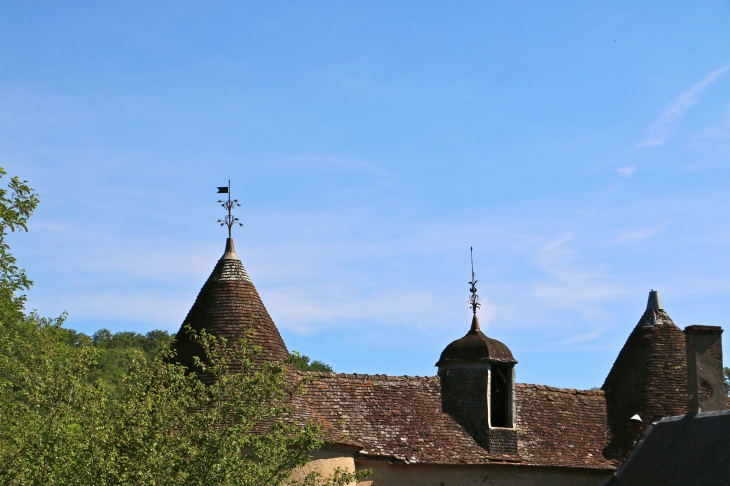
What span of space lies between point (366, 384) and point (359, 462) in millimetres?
2227

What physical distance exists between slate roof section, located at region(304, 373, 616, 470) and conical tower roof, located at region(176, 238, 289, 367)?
1.29 meters

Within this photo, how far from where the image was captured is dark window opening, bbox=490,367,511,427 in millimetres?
21844

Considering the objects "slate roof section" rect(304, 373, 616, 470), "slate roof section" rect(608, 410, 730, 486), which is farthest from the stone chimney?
"slate roof section" rect(304, 373, 616, 470)

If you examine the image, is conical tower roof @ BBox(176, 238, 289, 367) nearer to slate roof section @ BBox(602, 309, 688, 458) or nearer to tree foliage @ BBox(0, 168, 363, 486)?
tree foliage @ BBox(0, 168, 363, 486)

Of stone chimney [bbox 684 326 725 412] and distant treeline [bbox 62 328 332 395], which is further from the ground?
distant treeline [bbox 62 328 332 395]

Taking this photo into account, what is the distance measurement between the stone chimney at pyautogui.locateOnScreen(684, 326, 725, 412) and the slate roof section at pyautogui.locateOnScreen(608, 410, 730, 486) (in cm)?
45

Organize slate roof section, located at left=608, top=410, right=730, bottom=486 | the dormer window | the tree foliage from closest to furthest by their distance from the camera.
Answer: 1. the tree foliage
2. slate roof section, located at left=608, top=410, right=730, bottom=486
3. the dormer window

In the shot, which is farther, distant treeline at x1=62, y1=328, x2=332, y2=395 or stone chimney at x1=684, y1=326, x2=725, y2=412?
distant treeline at x1=62, y1=328, x2=332, y2=395

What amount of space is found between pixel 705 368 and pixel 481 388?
4.56 m

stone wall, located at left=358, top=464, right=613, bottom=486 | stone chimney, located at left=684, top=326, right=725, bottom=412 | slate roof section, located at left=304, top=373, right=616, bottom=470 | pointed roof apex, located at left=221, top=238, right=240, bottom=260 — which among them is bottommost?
stone wall, located at left=358, top=464, right=613, bottom=486

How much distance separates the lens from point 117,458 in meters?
12.8


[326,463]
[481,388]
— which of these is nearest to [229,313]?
[326,463]

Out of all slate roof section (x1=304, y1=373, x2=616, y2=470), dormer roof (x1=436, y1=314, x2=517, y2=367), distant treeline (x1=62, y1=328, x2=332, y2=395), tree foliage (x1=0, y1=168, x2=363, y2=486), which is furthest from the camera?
Result: distant treeline (x1=62, y1=328, x2=332, y2=395)

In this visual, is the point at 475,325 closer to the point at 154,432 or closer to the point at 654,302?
the point at 654,302
